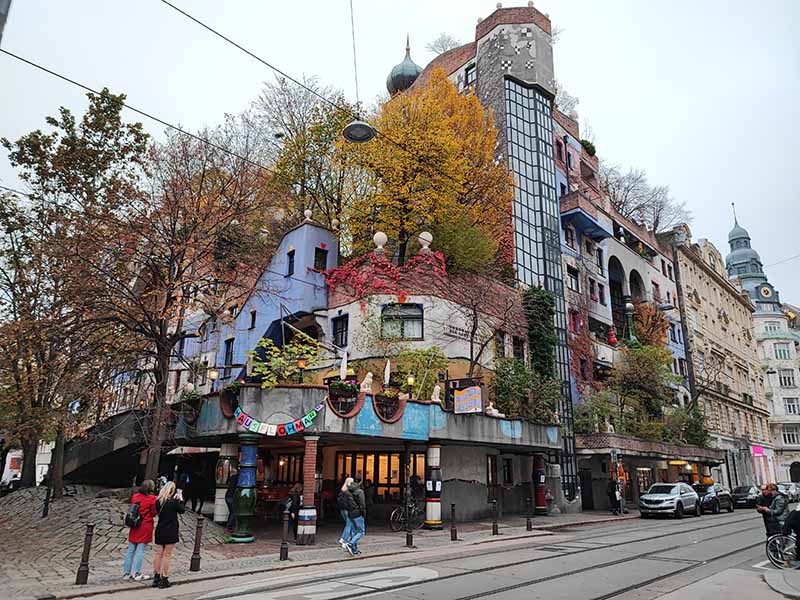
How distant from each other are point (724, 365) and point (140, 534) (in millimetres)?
57829

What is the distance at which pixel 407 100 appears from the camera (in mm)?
29156

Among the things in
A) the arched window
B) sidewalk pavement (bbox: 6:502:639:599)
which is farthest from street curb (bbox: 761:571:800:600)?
the arched window

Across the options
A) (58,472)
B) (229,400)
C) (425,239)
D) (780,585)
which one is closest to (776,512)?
(780,585)

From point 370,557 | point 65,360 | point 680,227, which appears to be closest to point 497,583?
point 370,557

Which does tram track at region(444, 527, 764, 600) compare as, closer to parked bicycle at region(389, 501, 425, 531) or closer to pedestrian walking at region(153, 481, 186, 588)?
pedestrian walking at region(153, 481, 186, 588)

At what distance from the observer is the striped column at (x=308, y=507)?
15.5m

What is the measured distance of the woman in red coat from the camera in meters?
10.7

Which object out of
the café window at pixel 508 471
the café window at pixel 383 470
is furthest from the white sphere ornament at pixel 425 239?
the café window at pixel 508 471

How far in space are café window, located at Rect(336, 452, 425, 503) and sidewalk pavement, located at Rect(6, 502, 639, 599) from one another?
210cm

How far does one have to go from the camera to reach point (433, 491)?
64.1 feet

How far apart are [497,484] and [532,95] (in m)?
23.5

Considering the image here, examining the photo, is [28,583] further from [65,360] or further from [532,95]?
[532,95]

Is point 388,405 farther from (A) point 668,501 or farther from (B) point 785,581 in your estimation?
(A) point 668,501

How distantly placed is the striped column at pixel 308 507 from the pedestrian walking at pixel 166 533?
5.33 metres
